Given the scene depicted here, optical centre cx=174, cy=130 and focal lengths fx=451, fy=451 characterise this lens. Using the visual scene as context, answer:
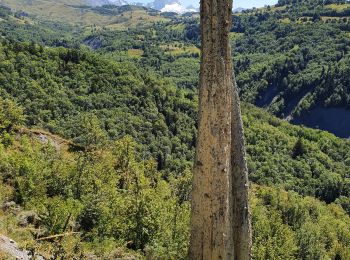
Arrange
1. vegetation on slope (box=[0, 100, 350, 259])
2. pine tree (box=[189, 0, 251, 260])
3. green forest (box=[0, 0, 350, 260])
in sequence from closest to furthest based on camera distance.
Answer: pine tree (box=[189, 0, 251, 260])
vegetation on slope (box=[0, 100, 350, 259])
green forest (box=[0, 0, 350, 260])

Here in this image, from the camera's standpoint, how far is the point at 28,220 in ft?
81.0

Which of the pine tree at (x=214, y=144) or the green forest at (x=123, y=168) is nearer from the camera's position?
the pine tree at (x=214, y=144)

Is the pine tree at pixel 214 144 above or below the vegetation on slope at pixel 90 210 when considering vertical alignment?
above

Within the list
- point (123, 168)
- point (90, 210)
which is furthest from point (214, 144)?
point (123, 168)

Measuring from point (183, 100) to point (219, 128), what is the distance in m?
152

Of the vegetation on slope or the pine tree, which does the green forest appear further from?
the pine tree

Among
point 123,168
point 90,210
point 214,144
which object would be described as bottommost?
point 123,168

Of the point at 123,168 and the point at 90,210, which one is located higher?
the point at 90,210

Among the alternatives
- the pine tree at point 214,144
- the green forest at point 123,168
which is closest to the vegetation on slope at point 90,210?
the green forest at point 123,168

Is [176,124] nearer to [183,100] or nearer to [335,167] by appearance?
[183,100]

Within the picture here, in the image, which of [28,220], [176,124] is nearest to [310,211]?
[176,124]

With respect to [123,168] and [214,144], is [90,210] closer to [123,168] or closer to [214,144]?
[214,144]

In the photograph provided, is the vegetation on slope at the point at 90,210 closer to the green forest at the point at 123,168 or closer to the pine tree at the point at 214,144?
the green forest at the point at 123,168

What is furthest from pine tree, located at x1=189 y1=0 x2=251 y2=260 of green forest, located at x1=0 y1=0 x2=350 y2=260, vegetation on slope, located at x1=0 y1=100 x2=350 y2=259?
vegetation on slope, located at x1=0 y1=100 x2=350 y2=259
